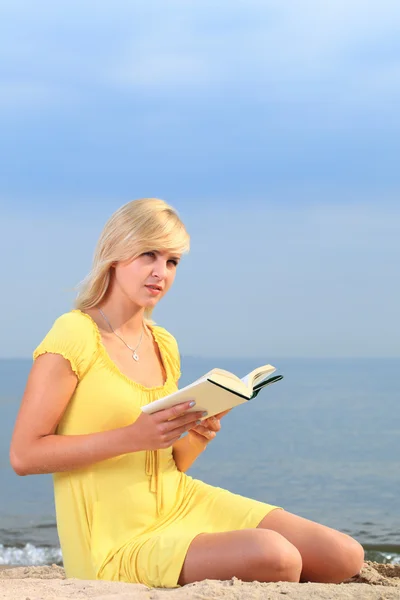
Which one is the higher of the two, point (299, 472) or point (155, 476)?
point (155, 476)

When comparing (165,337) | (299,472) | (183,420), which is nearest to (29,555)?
(165,337)

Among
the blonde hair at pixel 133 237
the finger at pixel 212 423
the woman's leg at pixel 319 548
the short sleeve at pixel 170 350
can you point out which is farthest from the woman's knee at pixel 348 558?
the blonde hair at pixel 133 237

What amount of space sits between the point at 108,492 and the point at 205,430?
22.0 inches

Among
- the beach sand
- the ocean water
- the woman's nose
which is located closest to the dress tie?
the beach sand

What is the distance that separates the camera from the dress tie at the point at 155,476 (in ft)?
12.5

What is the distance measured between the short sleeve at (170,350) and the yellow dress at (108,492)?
0.36 meters

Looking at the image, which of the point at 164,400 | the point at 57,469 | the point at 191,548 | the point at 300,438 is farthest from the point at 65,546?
the point at 300,438

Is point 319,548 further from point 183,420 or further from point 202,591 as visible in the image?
point 183,420

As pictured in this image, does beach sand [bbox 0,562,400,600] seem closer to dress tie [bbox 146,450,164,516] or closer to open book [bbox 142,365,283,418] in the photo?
dress tie [bbox 146,450,164,516]

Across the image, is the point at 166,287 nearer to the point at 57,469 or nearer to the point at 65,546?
the point at 57,469

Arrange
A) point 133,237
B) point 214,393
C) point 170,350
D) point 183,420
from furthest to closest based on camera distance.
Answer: point 170,350 → point 133,237 → point 183,420 → point 214,393

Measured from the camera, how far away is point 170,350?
4262 millimetres

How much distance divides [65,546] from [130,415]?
0.70m

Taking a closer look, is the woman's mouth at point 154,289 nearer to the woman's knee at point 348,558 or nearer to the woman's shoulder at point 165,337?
the woman's shoulder at point 165,337
